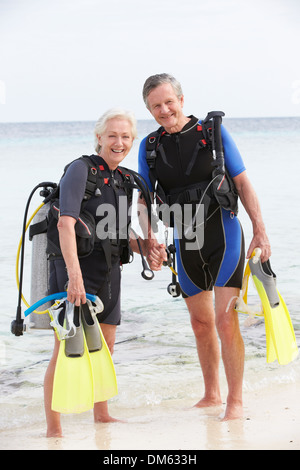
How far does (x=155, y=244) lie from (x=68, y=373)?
80 centimetres

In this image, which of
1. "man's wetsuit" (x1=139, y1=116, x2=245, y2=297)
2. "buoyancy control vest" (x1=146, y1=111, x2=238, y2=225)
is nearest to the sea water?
"man's wetsuit" (x1=139, y1=116, x2=245, y2=297)

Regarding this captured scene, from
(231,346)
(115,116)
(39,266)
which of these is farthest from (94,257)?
(231,346)

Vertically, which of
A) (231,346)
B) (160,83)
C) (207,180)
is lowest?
(231,346)

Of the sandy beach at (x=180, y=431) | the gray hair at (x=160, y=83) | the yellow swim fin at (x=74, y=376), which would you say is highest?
the gray hair at (x=160, y=83)

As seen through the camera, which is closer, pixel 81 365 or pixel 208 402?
pixel 81 365

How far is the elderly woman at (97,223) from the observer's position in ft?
10.0

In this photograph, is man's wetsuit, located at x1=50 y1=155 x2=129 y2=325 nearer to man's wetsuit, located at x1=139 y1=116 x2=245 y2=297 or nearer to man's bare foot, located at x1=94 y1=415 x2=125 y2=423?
man's wetsuit, located at x1=139 y1=116 x2=245 y2=297

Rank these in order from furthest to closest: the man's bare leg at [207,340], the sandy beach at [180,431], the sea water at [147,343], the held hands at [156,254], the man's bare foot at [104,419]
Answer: the sea water at [147,343], the man's bare leg at [207,340], the man's bare foot at [104,419], the held hands at [156,254], the sandy beach at [180,431]

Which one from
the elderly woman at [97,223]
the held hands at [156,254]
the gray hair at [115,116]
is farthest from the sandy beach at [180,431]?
the gray hair at [115,116]

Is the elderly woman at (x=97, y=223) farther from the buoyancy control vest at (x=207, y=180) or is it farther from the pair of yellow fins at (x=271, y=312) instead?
the pair of yellow fins at (x=271, y=312)

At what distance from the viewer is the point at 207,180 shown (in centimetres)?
361

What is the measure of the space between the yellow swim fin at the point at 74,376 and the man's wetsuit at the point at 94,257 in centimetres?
19

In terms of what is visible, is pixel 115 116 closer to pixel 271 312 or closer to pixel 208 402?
pixel 271 312

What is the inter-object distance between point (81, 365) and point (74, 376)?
0.06m
